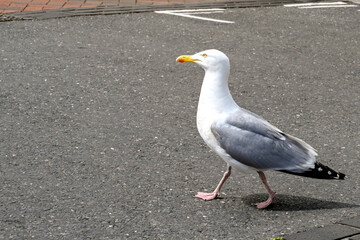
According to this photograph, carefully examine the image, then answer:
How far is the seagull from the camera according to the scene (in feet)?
15.9

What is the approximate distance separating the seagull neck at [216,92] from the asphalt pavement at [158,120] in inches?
25.6

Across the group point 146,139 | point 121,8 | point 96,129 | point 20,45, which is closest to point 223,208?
point 146,139

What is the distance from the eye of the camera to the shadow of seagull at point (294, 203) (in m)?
4.97

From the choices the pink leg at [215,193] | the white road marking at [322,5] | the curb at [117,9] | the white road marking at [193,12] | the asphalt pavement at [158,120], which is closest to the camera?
the asphalt pavement at [158,120]

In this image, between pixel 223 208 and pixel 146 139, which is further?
pixel 146 139

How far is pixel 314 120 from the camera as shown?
674cm

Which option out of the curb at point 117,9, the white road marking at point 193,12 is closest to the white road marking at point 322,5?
the curb at point 117,9

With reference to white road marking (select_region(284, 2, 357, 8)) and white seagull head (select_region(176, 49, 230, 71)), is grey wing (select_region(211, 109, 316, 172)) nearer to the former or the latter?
white seagull head (select_region(176, 49, 230, 71))

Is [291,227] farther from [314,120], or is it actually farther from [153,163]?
[314,120]

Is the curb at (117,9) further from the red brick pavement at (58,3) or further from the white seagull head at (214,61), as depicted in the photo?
the white seagull head at (214,61)

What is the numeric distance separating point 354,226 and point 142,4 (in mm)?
6671

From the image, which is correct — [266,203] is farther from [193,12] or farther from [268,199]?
[193,12]

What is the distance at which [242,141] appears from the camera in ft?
16.0

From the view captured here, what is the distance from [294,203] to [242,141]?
0.59 m
